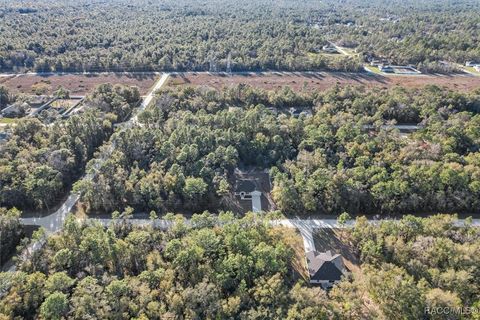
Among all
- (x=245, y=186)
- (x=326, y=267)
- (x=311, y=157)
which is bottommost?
(x=326, y=267)

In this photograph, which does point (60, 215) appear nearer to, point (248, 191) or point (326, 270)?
point (248, 191)

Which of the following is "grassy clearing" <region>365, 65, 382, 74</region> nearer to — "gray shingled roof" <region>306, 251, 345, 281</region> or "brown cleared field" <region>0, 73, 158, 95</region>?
"brown cleared field" <region>0, 73, 158, 95</region>

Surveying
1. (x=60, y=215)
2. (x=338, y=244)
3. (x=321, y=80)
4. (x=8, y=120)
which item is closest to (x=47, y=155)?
(x=60, y=215)

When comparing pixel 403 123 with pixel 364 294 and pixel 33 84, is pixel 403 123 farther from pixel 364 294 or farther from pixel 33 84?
pixel 33 84

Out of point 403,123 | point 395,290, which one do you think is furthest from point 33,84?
point 395,290

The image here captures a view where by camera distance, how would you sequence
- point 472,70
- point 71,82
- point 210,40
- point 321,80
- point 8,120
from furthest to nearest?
point 210,40 → point 472,70 → point 321,80 → point 71,82 → point 8,120

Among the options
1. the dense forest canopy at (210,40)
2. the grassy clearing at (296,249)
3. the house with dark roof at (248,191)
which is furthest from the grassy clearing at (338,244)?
the dense forest canopy at (210,40)
